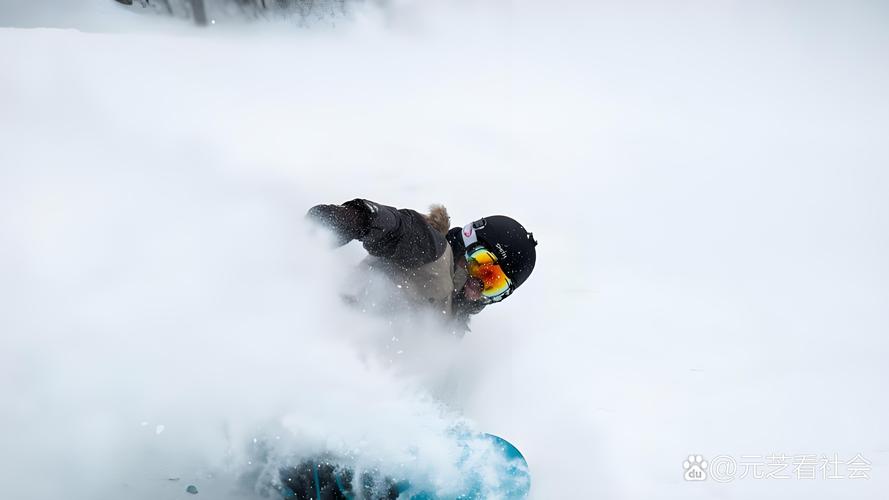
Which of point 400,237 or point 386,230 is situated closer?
point 386,230

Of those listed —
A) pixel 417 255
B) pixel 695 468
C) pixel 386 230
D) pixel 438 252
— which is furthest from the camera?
pixel 695 468

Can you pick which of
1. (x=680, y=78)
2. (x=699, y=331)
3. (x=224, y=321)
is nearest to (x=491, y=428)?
(x=224, y=321)

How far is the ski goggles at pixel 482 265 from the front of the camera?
3.12 meters

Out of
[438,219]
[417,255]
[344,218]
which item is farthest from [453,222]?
[344,218]

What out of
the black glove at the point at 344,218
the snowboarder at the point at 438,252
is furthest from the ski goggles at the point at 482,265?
the black glove at the point at 344,218

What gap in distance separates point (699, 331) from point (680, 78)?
694cm

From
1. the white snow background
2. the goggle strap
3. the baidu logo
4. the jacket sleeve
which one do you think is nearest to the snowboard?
the white snow background

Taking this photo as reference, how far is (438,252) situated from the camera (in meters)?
2.76

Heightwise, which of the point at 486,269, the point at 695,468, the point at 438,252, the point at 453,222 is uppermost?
the point at 438,252

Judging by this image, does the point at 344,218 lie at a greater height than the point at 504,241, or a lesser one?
greater

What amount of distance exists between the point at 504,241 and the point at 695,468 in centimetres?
203

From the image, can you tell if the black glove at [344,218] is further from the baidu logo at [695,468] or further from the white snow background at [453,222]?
the baidu logo at [695,468]

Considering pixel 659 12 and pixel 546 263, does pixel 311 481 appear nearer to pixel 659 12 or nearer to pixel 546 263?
pixel 546 263

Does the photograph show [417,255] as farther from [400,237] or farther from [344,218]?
[344,218]
